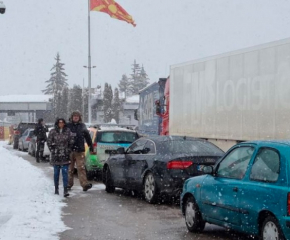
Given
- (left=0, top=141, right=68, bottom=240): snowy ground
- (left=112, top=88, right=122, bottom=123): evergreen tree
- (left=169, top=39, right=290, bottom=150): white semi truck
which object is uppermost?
(left=112, top=88, right=122, bottom=123): evergreen tree

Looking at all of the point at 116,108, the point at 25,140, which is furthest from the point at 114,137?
the point at 116,108

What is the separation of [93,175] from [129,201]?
5133 mm

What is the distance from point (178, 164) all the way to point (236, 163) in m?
3.64

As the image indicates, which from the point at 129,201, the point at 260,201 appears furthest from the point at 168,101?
the point at 260,201

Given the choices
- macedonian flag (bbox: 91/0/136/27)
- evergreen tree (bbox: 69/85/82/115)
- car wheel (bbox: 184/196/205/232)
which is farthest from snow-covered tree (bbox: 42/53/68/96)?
car wheel (bbox: 184/196/205/232)

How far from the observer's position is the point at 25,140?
36.9 meters

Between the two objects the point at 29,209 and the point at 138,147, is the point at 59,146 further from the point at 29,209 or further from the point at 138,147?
the point at 29,209

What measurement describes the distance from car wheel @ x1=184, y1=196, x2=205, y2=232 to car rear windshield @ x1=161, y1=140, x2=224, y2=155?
2919 mm

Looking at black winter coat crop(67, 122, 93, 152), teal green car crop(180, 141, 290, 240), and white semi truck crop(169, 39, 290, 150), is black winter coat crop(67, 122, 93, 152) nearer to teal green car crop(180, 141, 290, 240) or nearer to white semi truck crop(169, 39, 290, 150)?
white semi truck crop(169, 39, 290, 150)

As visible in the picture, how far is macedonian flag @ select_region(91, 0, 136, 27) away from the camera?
38.8m

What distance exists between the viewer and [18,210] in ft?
36.4

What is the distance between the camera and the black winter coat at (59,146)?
557 inches

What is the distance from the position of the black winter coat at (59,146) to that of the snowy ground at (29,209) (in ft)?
2.51

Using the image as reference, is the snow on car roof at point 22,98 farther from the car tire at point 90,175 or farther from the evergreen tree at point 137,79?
the car tire at point 90,175
